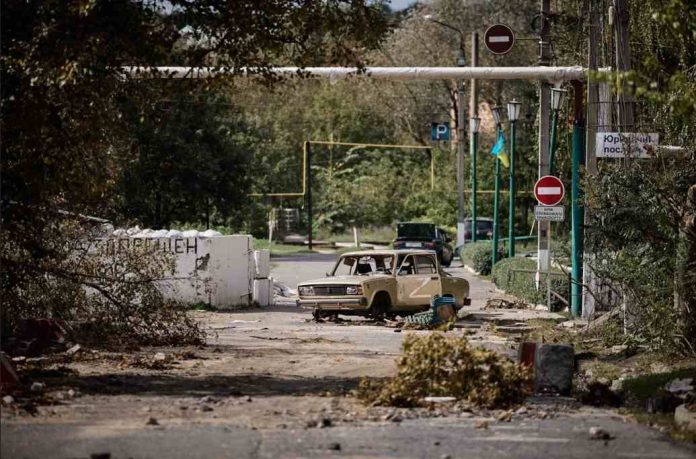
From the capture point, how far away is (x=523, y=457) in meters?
11.6

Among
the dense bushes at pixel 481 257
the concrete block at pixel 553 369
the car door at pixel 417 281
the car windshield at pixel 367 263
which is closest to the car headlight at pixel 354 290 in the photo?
the car door at pixel 417 281

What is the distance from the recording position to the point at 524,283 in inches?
1393

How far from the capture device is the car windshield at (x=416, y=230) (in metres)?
57.4

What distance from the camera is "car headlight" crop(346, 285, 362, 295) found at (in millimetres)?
28234

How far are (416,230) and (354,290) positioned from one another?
97.8ft

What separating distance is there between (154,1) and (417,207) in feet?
206

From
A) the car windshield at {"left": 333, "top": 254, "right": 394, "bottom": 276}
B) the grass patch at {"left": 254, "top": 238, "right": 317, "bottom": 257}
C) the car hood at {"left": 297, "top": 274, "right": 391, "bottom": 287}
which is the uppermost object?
the car windshield at {"left": 333, "top": 254, "right": 394, "bottom": 276}

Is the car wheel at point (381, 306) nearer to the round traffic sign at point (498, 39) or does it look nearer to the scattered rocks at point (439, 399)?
the round traffic sign at point (498, 39)

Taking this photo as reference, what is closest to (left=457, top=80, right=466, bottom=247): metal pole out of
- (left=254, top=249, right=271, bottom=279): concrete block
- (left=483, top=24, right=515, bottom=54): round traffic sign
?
(left=254, top=249, right=271, bottom=279): concrete block

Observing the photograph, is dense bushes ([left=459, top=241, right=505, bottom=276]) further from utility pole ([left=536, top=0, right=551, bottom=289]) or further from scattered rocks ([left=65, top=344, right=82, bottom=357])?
scattered rocks ([left=65, top=344, right=82, bottom=357])

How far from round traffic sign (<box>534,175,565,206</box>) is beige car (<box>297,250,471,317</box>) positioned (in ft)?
8.42

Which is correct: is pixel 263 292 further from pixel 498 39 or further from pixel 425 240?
pixel 425 240

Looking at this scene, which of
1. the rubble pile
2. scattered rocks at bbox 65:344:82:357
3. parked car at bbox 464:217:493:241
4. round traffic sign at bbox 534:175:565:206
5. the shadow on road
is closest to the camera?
the rubble pile

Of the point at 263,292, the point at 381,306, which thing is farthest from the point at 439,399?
the point at 263,292
